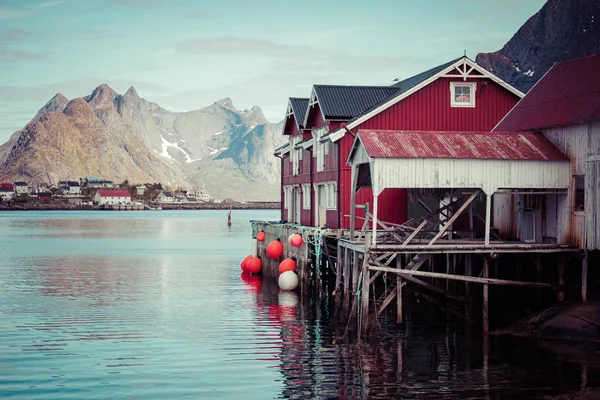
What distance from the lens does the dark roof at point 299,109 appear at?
→ 51156 mm

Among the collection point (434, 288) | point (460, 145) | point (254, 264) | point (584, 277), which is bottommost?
point (254, 264)

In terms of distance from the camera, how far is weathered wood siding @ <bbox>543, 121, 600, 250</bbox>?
94.0ft

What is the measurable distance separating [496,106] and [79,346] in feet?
83.2

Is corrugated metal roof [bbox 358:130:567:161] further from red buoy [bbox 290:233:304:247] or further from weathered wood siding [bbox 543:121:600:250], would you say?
red buoy [bbox 290:233:304:247]

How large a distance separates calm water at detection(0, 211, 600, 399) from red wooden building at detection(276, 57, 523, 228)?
18.4 feet

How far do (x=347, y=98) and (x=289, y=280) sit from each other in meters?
11.0

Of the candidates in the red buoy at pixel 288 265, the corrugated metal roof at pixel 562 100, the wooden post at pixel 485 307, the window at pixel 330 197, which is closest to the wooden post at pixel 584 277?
the wooden post at pixel 485 307

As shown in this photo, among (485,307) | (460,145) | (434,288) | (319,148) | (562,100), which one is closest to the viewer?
(485,307)

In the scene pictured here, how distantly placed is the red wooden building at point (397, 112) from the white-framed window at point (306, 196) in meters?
3.79

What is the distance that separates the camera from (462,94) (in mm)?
41656

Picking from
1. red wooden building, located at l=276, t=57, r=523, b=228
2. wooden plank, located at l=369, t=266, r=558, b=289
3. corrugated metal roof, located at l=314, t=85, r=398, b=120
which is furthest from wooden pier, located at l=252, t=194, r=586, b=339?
corrugated metal roof, located at l=314, t=85, r=398, b=120

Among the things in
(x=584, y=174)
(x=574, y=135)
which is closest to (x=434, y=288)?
→ (x=584, y=174)

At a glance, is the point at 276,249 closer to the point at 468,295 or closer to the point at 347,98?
the point at 347,98

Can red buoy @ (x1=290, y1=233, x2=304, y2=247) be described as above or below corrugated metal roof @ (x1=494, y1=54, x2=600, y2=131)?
below
